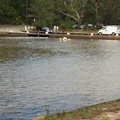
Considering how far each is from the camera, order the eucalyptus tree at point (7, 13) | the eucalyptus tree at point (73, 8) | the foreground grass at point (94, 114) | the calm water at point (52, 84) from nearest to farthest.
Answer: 1. the foreground grass at point (94, 114)
2. the calm water at point (52, 84)
3. the eucalyptus tree at point (73, 8)
4. the eucalyptus tree at point (7, 13)

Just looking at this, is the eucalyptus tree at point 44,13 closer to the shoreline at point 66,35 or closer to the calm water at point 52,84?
the shoreline at point 66,35

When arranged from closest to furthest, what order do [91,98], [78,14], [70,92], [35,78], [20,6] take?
[91,98] → [70,92] → [35,78] → [78,14] → [20,6]

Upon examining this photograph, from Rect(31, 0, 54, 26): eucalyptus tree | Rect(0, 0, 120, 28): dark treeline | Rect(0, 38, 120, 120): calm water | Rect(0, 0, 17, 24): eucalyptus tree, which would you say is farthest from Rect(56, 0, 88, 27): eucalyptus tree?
Rect(0, 38, 120, 120): calm water

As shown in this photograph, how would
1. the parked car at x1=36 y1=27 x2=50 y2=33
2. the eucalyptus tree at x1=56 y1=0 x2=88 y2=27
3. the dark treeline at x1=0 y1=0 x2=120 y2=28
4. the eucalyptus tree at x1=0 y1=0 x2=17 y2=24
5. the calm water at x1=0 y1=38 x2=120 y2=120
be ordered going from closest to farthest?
the calm water at x1=0 y1=38 x2=120 y2=120
the parked car at x1=36 y1=27 x2=50 y2=33
the dark treeline at x1=0 y1=0 x2=120 y2=28
the eucalyptus tree at x1=56 y1=0 x2=88 y2=27
the eucalyptus tree at x1=0 y1=0 x2=17 y2=24

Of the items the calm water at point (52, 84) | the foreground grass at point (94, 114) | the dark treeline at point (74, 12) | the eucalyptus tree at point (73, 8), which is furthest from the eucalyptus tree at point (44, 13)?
the foreground grass at point (94, 114)

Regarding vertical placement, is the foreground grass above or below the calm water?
above

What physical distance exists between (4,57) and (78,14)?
38713 millimetres

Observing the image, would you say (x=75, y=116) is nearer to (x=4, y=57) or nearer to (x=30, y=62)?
(x=30, y=62)

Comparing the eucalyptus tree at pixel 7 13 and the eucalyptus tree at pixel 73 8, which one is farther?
the eucalyptus tree at pixel 7 13

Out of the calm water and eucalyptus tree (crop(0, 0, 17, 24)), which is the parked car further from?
the calm water

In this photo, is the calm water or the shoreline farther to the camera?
the shoreline

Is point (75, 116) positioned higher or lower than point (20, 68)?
higher

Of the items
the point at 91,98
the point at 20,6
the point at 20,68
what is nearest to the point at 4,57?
the point at 20,68

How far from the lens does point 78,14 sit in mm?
68500
